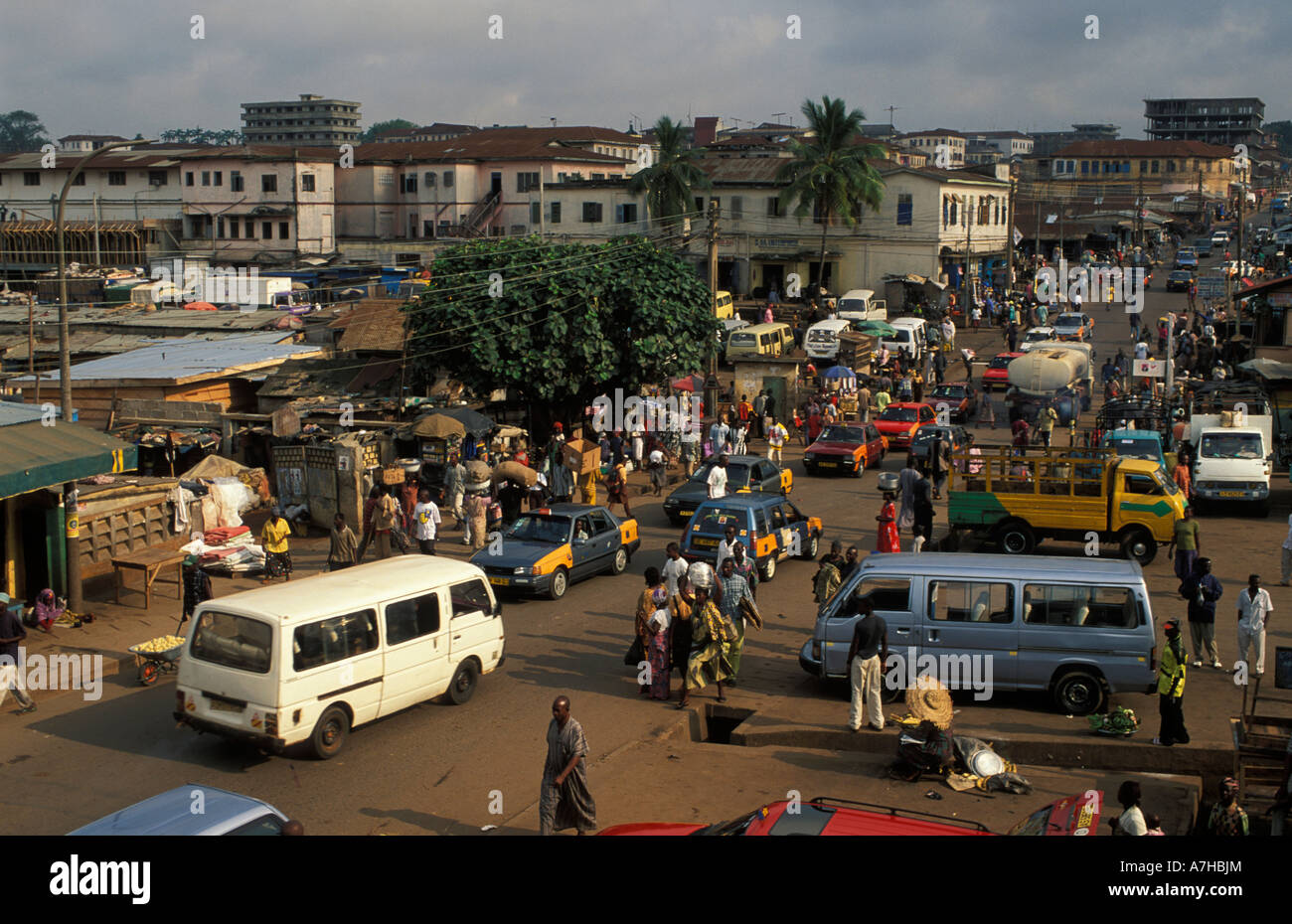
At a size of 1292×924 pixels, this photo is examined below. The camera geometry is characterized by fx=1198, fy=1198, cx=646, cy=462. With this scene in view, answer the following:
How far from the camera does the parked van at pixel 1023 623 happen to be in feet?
44.5

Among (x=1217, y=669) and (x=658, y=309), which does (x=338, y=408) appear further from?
(x=1217, y=669)

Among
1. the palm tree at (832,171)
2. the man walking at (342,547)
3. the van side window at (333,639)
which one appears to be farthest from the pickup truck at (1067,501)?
the palm tree at (832,171)

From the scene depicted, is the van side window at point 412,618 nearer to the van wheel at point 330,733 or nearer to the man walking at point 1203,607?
the van wheel at point 330,733

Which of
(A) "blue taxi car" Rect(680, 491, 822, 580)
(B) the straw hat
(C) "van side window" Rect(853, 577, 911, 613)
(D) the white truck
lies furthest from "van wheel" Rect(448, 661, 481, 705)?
(D) the white truck

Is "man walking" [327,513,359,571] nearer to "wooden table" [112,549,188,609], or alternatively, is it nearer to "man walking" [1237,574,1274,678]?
"wooden table" [112,549,188,609]

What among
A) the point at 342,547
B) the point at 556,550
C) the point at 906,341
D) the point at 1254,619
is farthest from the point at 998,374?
the point at 342,547

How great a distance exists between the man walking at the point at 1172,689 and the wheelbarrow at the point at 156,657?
11.4m

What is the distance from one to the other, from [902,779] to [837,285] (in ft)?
176

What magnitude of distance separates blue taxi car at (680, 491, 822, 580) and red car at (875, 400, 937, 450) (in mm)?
13804

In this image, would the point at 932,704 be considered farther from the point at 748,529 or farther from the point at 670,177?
the point at 670,177

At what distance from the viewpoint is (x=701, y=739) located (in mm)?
14242

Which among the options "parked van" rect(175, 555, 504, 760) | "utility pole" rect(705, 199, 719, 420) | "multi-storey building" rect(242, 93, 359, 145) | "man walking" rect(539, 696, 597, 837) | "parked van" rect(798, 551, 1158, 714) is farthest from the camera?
"multi-storey building" rect(242, 93, 359, 145)

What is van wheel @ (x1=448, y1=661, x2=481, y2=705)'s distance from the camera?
551 inches
